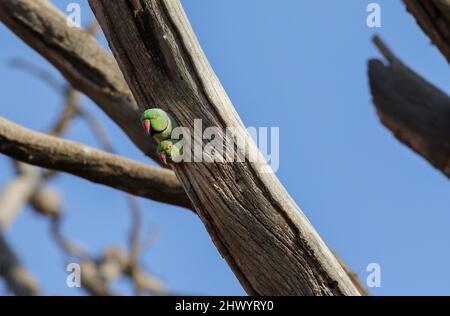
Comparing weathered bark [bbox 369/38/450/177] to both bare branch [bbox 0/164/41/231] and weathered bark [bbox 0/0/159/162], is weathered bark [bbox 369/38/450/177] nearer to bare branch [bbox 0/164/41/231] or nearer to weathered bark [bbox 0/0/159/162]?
weathered bark [bbox 0/0/159/162]

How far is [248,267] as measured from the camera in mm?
3014

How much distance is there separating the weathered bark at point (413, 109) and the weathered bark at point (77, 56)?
1.49m

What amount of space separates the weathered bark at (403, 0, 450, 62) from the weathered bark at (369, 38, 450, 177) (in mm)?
542

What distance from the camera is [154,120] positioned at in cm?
285

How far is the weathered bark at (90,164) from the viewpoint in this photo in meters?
4.15

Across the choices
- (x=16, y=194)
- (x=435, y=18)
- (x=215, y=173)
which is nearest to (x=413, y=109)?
(x=435, y=18)

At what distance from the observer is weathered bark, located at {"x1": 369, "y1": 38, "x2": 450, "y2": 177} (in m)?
4.30

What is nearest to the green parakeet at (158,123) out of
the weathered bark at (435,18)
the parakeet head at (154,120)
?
the parakeet head at (154,120)

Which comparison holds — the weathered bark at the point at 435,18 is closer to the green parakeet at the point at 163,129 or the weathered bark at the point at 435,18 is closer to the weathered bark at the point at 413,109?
the weathered bark at the point at 413,109

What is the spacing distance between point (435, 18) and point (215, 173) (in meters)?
1.59

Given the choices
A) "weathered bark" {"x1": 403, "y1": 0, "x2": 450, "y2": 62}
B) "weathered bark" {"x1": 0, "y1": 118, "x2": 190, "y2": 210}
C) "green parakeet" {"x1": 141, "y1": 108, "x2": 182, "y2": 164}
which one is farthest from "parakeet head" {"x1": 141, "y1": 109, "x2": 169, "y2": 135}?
"weathered bark" {"x1": 403, "y1": 0, "x2": 450, "y2": 62}
